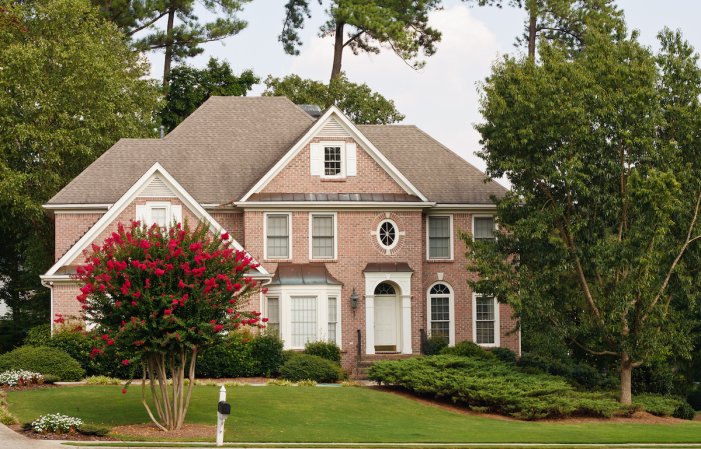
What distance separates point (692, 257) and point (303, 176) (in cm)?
1299

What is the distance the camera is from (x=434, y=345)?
41.6 meters

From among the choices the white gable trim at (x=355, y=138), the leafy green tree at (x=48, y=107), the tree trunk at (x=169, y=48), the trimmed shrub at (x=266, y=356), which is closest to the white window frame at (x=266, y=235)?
the white gable trim at (x=355, y=138)

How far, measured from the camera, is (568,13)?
190 feet

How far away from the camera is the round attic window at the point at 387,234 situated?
139 ft

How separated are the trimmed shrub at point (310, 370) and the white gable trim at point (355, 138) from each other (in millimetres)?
6772

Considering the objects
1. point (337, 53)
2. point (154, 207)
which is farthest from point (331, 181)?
point (337, 53)

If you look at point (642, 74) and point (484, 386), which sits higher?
point (642, 74)

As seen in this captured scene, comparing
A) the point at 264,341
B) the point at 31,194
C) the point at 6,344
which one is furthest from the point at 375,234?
the point at 6,344

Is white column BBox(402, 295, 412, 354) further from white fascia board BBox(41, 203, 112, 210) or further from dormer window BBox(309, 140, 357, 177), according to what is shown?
white fascia board BBox(41, 203, 112, 210)

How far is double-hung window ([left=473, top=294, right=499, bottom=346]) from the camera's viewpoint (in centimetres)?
4319

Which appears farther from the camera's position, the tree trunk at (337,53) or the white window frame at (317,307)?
the tree trunk at (337,53)

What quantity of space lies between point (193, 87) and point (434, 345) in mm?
23522

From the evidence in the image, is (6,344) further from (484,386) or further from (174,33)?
(484,386)

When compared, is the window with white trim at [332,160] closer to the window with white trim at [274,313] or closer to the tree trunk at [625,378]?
the window with white trim at [274,313]
